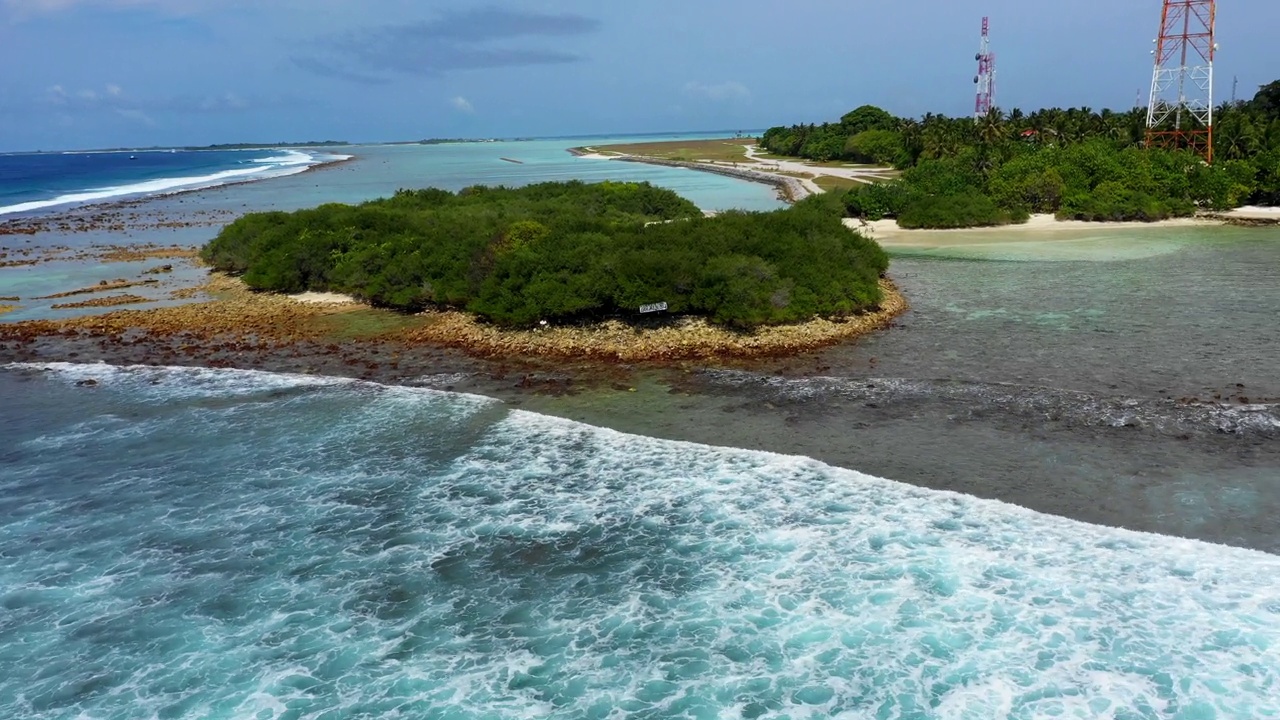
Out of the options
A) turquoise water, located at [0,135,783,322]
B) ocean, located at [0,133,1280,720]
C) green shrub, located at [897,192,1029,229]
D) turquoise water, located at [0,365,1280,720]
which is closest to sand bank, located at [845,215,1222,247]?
green shrub, located at [897,192,1029,229]

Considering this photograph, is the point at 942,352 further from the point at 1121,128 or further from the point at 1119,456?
the point at 1121,128

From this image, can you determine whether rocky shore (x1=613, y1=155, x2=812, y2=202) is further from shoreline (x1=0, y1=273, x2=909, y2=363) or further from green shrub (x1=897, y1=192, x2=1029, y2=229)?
shoreline (x1=0, y1=273, x2=909, y2=363)

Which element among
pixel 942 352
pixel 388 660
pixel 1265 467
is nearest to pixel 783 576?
pixel 388 660

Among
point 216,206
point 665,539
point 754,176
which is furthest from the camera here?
point 754,176

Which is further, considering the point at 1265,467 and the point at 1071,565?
the point at 1265,467

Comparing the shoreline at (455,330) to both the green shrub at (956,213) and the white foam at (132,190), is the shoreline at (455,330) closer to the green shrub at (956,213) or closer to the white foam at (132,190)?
the green shrub at (956,213)

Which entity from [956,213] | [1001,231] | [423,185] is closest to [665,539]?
[1001,231]

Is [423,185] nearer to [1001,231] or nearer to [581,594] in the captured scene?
[1001,231]
